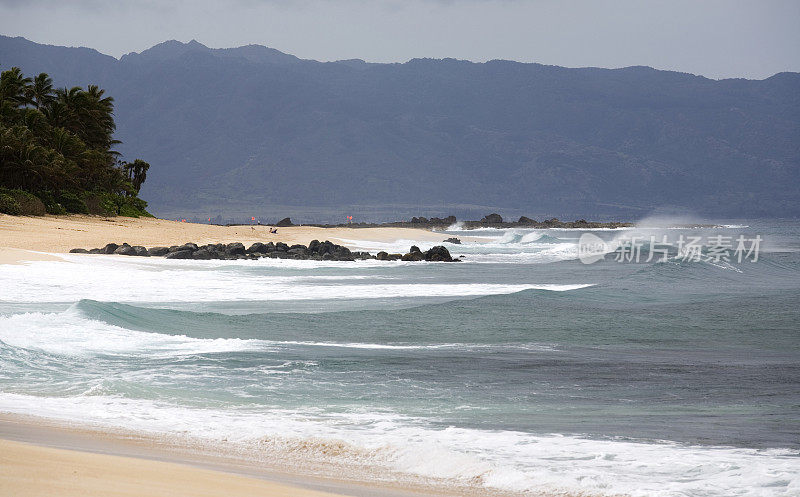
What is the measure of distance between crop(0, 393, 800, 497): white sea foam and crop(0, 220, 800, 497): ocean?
2cm

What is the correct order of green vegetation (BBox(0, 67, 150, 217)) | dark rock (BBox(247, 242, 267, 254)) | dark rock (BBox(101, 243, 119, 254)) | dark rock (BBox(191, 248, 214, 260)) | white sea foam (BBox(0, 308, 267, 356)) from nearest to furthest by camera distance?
white sea foam (BBox(0, 308, 267, 356)) → dark rock (BBox(101, 243, 119, 254)) → dark rock (BBox(191, 248, 214, 260)) → dark rock (BBox(247, 242, 267, 254)) → green vegetation (BBox(0, 67, 150, 217))

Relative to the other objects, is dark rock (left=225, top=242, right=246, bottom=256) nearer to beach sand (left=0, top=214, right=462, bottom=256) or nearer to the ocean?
beach sand (left=0, top=214, right=462, bottom=256)

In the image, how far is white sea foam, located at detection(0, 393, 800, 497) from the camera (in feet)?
20.5

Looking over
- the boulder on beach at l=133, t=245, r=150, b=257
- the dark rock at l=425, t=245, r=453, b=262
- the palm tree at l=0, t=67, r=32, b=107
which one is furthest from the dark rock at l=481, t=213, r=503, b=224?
the boulder on beach at l=133, t=245, r=150, b=257

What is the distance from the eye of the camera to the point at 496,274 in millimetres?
33000

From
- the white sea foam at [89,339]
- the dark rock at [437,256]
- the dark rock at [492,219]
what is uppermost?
the dark rock at [492,219]

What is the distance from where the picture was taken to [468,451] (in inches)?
278

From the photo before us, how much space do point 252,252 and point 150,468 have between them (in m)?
32.5

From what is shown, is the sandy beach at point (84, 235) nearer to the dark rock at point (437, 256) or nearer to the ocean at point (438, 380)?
the ocean at point (438, 380)

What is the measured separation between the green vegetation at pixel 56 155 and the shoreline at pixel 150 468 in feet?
121

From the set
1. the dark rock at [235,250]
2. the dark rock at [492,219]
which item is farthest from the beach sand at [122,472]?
the dark rock at [492,219]

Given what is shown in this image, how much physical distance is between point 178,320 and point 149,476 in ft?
34.7

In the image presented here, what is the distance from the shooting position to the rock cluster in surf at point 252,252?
3248cm

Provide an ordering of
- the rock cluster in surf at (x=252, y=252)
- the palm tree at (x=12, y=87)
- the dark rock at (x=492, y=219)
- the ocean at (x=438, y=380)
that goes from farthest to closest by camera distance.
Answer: the dark rock at (x=492, y=219) < the palm tree at (x=12, y=87) < the rock cluster in surf at (x=252, y=252) < the ocean at (x=438, y=380)
